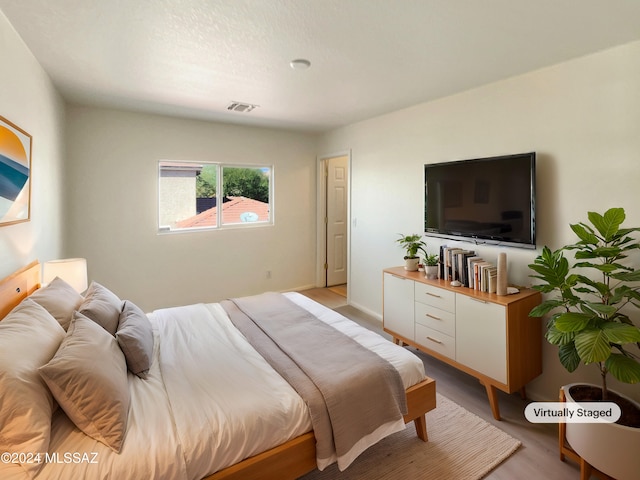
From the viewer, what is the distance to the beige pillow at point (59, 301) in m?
1.73

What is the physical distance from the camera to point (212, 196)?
438cm

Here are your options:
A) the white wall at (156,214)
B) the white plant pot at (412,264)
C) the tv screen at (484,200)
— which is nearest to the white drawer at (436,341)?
the white plant pot at (412,264)

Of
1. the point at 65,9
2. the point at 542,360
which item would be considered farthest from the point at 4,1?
the point at 542,360

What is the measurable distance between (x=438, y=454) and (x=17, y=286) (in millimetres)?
2644

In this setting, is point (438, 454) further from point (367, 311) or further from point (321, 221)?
point (321, 221)

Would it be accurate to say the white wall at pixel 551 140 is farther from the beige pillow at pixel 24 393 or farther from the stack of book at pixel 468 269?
the beige pillow at pixel 24 393

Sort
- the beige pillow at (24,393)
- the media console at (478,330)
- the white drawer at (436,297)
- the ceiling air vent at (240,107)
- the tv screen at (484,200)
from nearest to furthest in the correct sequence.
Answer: the beige pillow at (24,393), the media console at (478,330), the tv screen at (484,200), the white drawer at (436,297), the ceiling air vent at (240,107)

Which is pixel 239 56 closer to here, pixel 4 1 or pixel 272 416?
pixel 4 1

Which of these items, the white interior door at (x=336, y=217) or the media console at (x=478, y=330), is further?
the white interior door at (x=336, y=217)

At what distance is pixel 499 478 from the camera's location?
175 centimetres

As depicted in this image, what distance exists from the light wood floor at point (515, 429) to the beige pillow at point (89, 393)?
1876 mm

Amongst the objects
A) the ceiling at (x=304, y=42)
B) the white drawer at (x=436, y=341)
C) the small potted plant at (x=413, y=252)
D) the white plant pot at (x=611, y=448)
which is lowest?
the white plant pot at (x=611, y=448)

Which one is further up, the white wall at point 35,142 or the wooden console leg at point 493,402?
the white wall at point 35,142

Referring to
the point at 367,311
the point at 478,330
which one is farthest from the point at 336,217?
the point at 478,330
